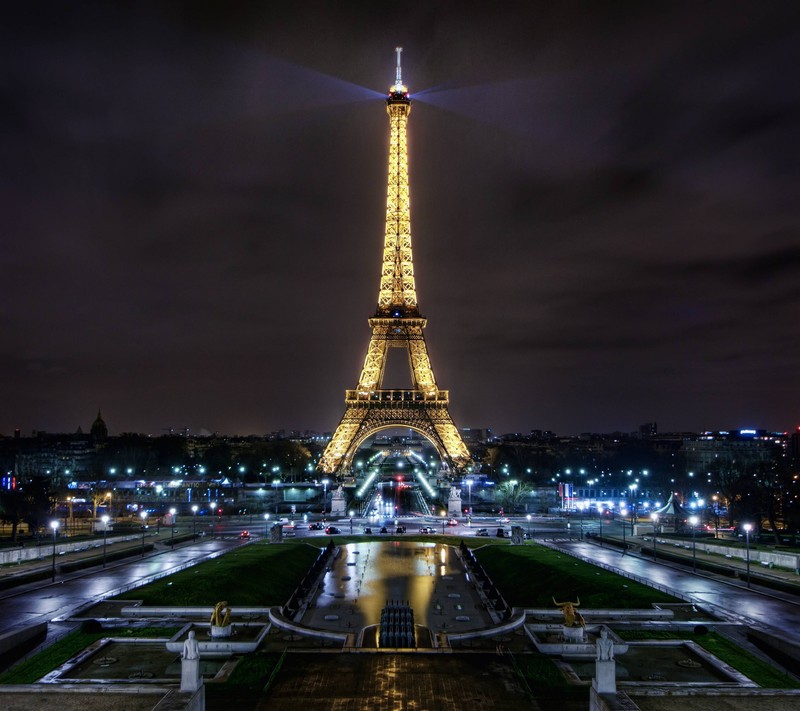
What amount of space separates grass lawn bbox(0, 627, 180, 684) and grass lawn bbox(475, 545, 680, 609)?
21446 millimetres

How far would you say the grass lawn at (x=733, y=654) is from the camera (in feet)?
89.9

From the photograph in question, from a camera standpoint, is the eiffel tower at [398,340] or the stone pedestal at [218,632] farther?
the eiffel tower at [398,340]

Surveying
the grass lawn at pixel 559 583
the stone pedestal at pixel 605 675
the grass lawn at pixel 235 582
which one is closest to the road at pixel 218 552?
the grass lawn at pixel 235 582

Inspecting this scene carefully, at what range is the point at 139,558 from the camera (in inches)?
2347

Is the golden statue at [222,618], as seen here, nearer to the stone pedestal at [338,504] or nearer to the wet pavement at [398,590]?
the wet pavement at [398,590]

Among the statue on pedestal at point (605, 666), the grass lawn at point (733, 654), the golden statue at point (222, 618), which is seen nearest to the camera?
the statue on pedestal at point (605, 666)

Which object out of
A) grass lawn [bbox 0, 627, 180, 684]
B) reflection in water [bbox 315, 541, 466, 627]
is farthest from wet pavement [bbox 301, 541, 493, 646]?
grass lawn [bbox 0, 627, 180, 684]

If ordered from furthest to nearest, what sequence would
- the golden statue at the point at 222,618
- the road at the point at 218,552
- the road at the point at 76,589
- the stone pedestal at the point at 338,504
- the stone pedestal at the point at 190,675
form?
Result: the stone pedestal at the point at 338,504 < the road at the point at 76,589 < the road at the point at 218,552 < the golden statue at the point at 222,618 < the stone pedestal at the point at 190,675

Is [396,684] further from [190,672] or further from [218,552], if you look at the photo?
[218,552]

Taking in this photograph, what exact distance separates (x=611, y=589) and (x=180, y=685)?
1106 inches

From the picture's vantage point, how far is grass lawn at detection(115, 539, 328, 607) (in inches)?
1624

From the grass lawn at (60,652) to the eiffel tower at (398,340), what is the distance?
79935 mm

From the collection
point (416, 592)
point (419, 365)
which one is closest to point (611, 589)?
point (416, 592)

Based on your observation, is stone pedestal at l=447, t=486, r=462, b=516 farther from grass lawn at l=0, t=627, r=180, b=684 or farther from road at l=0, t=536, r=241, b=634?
grass lawn at l=0, t=627, r=180, b=684
